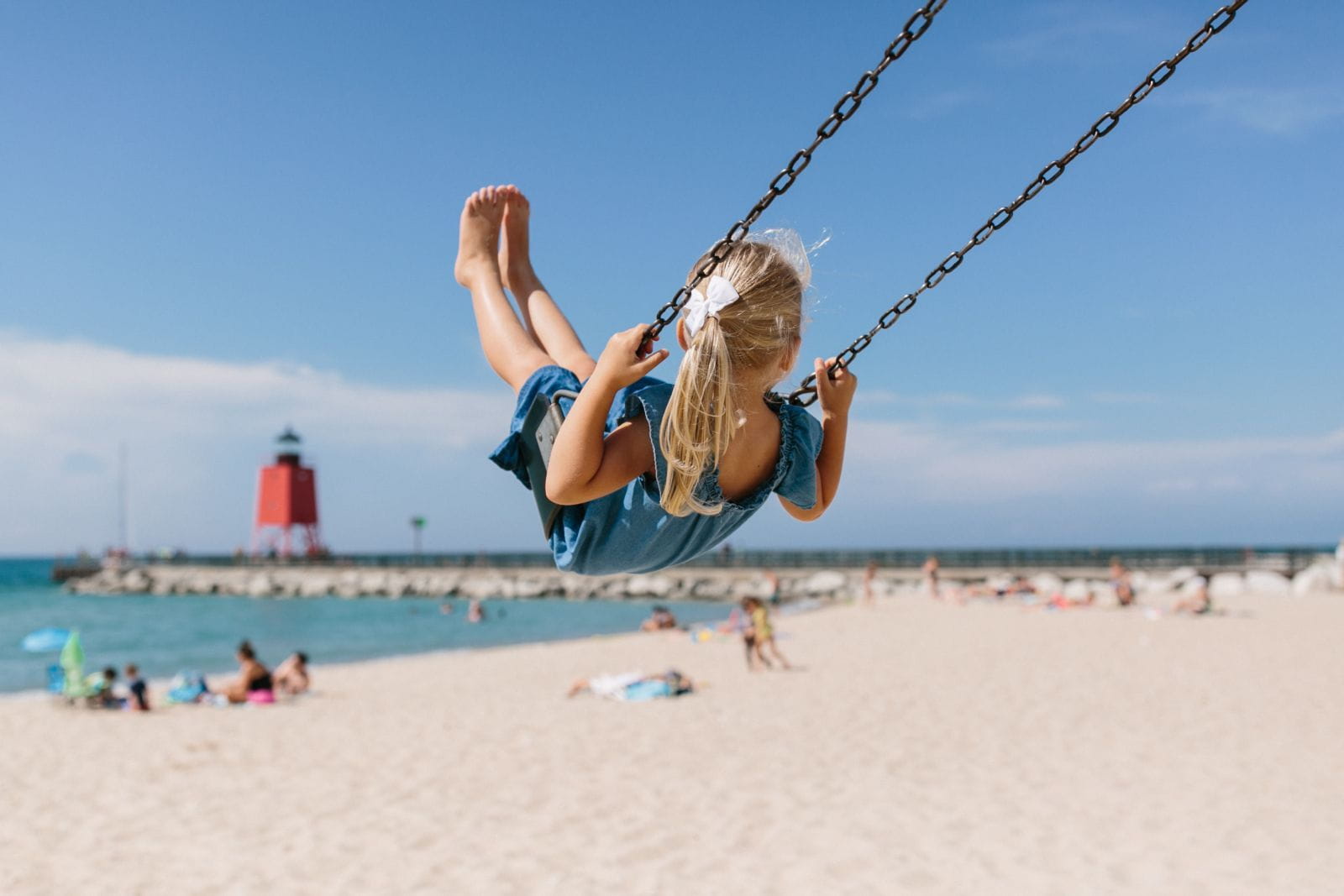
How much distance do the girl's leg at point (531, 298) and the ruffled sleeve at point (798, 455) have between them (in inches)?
20.8

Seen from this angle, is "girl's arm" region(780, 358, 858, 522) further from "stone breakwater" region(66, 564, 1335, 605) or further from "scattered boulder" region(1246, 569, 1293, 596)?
"scattered boulder" region(1246, 569, 1293, 596)

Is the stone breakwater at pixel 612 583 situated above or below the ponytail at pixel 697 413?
below

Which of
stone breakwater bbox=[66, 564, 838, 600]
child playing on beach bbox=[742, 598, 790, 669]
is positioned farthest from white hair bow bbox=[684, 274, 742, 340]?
stone breakwater bbox=[66, 564, 838, 600]

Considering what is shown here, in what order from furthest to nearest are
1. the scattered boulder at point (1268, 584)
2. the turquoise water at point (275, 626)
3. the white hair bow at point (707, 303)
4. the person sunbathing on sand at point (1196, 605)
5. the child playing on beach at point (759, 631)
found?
the scattered boulder at point (1268, 584)
the turquoise water at point (275, 626)
the person sunbathing on sand at point (1196, 605)
the child playing on beach at point (759, 631)
the white hair bow at point (707, 303)

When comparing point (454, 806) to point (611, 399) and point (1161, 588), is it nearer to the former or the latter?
point (611, 399)

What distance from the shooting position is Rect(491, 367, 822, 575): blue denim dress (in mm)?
2494

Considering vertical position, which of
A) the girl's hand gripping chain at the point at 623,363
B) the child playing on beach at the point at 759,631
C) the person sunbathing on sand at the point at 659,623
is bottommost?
the person sunbathing on sand at the point at 659,623

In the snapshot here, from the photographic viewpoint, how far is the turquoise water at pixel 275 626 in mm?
24859

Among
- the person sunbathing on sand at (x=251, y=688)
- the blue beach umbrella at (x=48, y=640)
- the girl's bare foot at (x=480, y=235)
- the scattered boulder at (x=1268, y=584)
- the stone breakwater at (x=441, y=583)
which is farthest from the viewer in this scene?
the stone breakwater at (x=441, y=583)

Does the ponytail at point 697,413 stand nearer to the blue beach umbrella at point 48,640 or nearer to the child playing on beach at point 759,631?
the child playing on beach at point 759,631

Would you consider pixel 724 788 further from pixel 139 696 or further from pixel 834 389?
pixel 139 696

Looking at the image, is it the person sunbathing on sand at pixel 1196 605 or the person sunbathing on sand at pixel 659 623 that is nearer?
the person sunbathing on sand at pixel 1196 605

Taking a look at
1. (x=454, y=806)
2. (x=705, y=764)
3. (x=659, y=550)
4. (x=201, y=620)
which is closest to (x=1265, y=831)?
(x=705, y=764)

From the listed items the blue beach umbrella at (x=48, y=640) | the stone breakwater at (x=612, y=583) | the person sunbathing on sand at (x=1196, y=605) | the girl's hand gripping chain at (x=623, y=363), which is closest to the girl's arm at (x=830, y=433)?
the girl's hand gripping chain at (x=623, y=363)
